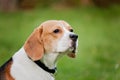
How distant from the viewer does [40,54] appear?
816 cm

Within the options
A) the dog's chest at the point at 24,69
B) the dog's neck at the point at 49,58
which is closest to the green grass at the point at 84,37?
the dog's neck at the point at 49,58

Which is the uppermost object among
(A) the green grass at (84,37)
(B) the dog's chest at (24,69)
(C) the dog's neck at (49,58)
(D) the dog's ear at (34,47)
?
(D) the dog's ear at (34,47)

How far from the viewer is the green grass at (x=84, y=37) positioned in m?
13.0

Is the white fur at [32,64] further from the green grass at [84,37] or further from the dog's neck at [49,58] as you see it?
the green grass at [84,37]

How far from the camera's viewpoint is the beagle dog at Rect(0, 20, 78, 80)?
820 cm

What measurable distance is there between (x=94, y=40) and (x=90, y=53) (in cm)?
251

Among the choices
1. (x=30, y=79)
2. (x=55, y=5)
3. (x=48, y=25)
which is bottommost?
(x=55, y=5)

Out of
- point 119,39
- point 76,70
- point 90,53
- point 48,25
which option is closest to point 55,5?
point 119,39

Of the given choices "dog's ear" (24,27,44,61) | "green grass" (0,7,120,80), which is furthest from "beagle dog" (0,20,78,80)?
"green grass" (0,7,120,80)

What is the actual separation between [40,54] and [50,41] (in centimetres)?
24

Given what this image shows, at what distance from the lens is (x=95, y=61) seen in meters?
14.3

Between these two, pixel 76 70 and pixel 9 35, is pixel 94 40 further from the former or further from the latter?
pixel 76 70

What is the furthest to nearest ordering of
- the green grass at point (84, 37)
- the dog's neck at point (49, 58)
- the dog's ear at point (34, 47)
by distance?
1. the green grass at point (84, 37)
2. the dog's neck at point (49, 58)
3. the dog's ear at point (34, 47)

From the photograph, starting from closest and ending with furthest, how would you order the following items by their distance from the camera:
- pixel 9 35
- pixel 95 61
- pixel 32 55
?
pixel 32 55 < pixel 95 61 < pixel 9 35
